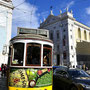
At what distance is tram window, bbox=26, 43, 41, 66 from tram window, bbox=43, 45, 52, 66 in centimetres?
34

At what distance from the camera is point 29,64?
188 inches

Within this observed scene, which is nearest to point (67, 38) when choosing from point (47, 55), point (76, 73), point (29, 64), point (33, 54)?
point (76, 73)

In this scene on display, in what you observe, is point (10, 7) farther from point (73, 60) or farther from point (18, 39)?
point (73, 60)

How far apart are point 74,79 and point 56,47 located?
30.2m

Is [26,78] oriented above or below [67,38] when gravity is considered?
below

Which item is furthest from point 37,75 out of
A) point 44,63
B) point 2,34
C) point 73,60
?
point 73,60

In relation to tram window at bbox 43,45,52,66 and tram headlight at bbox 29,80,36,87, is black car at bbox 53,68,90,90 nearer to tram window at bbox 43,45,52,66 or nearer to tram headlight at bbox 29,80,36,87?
tram window at bbox 43,45,52,66

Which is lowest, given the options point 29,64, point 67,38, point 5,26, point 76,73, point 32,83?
point 32,83

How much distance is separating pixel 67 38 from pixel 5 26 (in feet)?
64.3

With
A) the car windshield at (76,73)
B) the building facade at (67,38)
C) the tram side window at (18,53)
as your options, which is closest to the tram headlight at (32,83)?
the tram side window at (18,53)

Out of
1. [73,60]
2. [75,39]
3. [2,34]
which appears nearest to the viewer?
[2,34]

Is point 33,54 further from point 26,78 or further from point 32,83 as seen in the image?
point 32,83

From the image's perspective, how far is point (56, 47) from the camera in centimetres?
3581

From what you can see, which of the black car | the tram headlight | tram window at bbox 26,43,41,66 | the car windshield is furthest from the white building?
the tram headlight
